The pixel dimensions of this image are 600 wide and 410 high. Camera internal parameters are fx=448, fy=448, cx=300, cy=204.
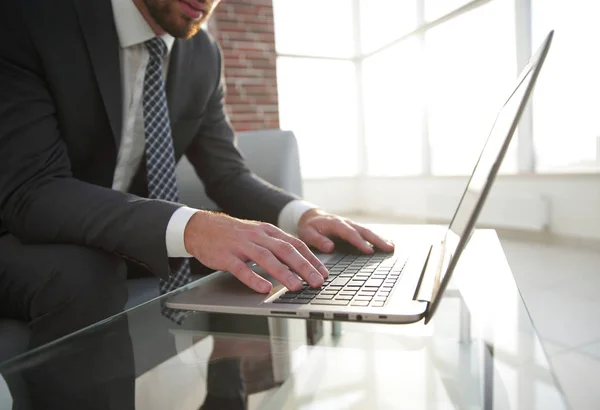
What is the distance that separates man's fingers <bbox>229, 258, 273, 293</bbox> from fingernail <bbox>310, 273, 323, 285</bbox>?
0.19 feet

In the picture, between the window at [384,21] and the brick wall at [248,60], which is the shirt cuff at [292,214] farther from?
the window at [384,21]

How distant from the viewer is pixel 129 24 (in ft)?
3.31

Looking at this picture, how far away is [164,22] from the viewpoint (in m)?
1.08

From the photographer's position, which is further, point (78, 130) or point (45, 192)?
point (78, 130)

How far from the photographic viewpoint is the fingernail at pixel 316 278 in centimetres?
60

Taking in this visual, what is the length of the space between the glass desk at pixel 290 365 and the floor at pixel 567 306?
8 cm

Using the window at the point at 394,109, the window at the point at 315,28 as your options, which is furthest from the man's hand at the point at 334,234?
the window at the point at 315,28

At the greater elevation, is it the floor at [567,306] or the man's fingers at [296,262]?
the man's fingers at [296,262]

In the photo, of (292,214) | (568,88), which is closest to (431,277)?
(292,214)

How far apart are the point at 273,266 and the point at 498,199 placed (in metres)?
3.56

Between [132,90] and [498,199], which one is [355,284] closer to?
[132,90]

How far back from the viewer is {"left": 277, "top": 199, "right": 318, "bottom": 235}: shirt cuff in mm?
1046

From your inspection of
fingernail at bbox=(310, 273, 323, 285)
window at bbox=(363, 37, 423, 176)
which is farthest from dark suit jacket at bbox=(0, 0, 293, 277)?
window at bbox=(363, 37, 423, 176)

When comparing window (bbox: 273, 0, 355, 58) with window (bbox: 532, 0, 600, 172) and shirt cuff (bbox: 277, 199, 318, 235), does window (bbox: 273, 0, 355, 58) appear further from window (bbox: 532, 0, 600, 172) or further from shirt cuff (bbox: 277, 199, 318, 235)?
shirt cuff (bbox: 277, 199, 318, 235)
